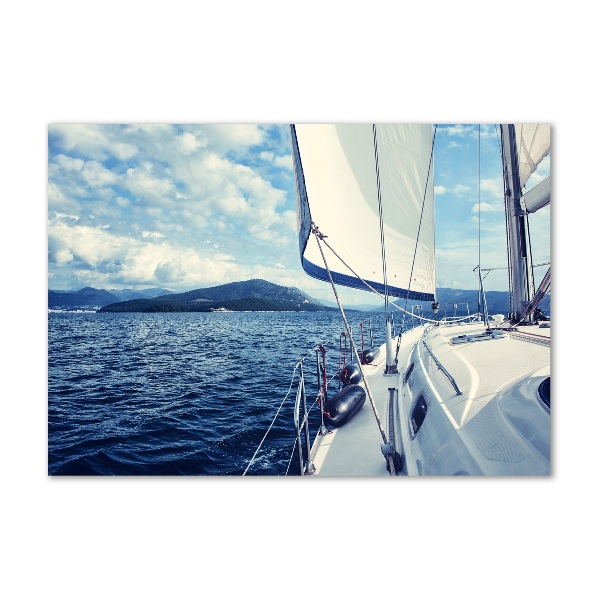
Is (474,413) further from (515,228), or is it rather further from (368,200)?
(368,200)

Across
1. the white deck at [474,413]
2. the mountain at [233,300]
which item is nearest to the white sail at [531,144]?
the white deck at [474,413]

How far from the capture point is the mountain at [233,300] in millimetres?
3348

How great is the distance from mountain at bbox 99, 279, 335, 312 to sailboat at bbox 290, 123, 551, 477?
0.65 meters

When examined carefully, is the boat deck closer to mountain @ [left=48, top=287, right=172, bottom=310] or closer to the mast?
the mast

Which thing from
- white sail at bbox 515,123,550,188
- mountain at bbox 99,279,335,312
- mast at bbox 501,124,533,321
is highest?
white sail at bbox 515,123,550,188

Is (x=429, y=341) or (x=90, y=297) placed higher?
(x=90, y=297)

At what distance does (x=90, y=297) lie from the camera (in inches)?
115

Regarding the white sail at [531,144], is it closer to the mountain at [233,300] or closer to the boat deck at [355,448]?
the mountain at [233,300]

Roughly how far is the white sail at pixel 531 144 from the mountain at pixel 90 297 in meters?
2.98

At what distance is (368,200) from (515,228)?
1.17 metres

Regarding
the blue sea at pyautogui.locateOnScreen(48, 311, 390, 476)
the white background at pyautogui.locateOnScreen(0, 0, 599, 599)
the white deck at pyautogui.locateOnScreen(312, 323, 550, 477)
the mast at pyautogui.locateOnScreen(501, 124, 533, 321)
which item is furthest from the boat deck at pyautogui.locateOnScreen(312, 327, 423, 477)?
the mast at pyautogui.locateOnScreen(501, 124, 533, 321)

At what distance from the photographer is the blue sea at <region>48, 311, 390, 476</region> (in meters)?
2.87
